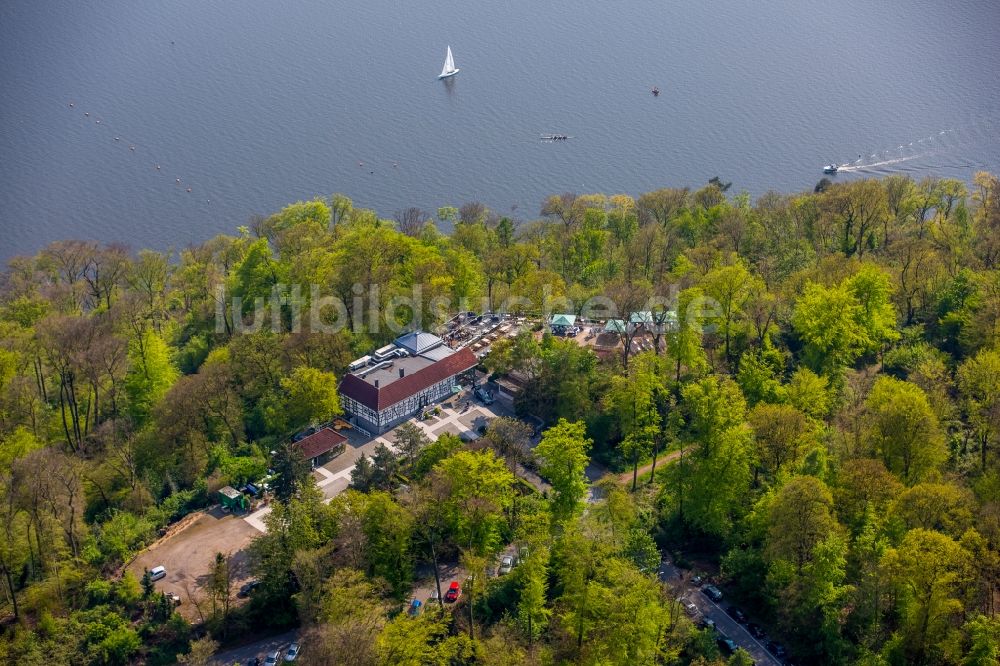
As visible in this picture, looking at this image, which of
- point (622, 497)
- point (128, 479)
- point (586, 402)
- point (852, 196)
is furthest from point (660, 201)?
point (128, 479)

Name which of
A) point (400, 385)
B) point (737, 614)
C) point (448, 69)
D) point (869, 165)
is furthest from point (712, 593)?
point (448, 69)

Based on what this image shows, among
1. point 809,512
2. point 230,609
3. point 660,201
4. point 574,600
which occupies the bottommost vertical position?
point 230,609

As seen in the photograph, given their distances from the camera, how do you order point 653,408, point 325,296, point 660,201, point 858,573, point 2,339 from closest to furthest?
point 858,573 < point 653,408 < point 2,339 < point 325,296 < point 660,201

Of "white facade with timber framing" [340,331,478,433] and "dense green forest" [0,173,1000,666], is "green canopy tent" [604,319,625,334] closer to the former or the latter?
"dense green forest" [0,173,1000,666]

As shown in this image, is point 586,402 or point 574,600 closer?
point 574,600

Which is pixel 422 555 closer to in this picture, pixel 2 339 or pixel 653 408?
pixel 653 408

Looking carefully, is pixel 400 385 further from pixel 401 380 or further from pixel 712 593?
pixel 712 593

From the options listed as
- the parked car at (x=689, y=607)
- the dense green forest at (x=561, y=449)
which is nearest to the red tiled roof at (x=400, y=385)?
the dense green forest at (x=561, y=449)
